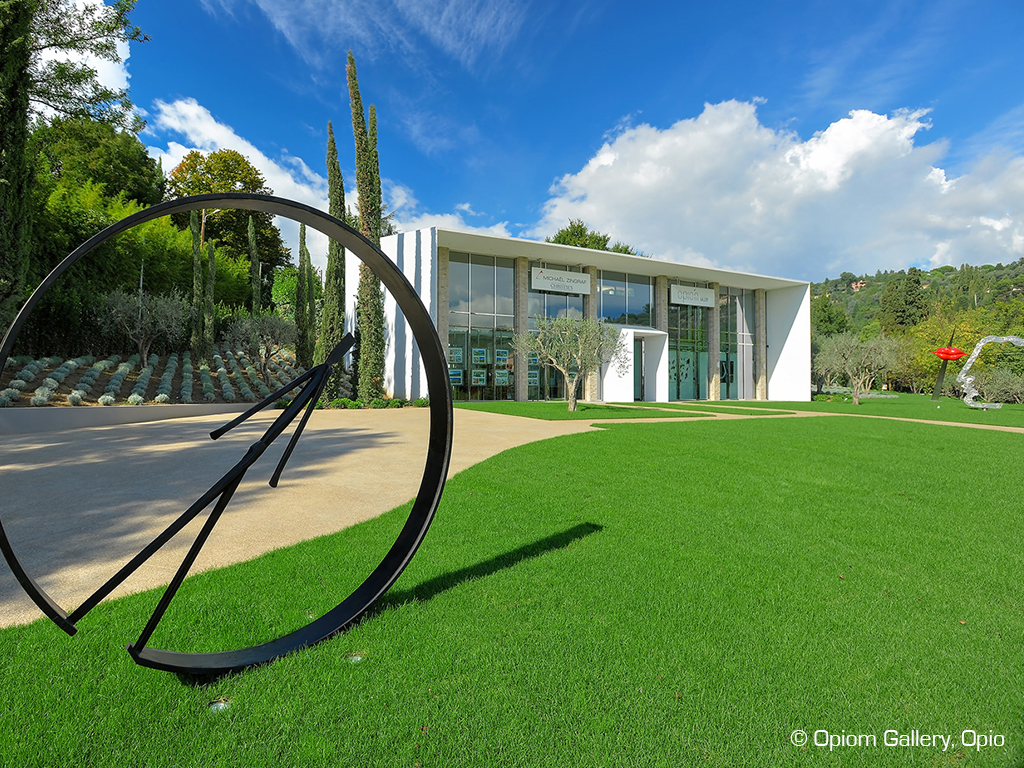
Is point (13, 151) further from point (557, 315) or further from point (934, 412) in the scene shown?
point (934, 412)

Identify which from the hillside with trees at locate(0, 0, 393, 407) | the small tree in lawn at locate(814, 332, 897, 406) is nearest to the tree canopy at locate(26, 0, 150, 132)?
the hillside with trees at locate(0, 0, 393, 407)

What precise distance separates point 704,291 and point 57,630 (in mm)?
35222

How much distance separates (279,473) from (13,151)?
39.6 feet

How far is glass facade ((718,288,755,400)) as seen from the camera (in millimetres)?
35094

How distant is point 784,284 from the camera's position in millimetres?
34875

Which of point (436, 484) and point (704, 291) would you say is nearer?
point (436, 484)

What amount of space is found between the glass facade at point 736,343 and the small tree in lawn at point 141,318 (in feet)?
105

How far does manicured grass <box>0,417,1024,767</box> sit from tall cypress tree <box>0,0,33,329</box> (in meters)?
11.0

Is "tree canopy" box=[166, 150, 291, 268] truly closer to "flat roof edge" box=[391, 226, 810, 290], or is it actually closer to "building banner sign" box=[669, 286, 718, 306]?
"flat roof edge" box=[391, 226, 810, 290]

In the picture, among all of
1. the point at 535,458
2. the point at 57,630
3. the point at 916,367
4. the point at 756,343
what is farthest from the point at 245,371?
the point at 916,367

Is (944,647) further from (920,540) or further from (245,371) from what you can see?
(245,371)

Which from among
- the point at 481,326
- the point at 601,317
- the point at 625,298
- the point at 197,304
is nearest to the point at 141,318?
the point at 197,304

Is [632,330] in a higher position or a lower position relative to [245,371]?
higher

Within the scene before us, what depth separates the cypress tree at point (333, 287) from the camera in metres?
20.8
